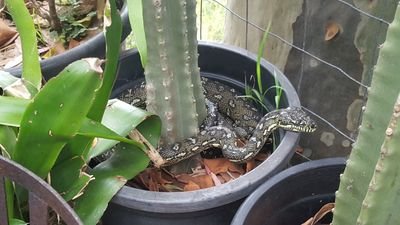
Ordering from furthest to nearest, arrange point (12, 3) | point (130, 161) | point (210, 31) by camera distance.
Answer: point (210, 31), point (130, 161), point (12, 3)

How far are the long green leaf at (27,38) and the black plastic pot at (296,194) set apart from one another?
0.60 meters

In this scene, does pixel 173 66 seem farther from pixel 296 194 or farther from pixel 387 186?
pixel 387 186

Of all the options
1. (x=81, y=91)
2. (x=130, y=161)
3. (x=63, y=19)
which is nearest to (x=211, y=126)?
(x=130, y=161)

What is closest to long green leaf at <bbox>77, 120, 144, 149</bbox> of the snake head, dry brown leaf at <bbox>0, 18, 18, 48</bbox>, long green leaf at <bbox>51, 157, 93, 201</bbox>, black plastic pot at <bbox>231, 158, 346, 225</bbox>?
long green leaf at <bbox>51, 157, 93, 201</bbox>

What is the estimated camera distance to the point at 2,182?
127 centimetres

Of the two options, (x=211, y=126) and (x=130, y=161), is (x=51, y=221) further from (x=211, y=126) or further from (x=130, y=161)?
(x=211, y=126)

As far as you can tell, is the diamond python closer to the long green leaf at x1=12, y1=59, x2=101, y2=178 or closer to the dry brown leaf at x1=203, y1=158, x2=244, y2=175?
the dry brown leaf at x1=203, y1=158, x2=244, y2=175

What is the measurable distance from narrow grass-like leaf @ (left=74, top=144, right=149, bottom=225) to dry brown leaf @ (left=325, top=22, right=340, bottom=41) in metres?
0.65

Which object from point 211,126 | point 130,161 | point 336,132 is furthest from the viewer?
point 336,132

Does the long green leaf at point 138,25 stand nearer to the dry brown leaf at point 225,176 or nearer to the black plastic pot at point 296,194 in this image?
the black plastic pot at point 296,194

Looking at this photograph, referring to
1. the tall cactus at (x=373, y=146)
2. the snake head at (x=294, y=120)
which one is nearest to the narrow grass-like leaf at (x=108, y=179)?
the snake head at (x=294, y=120)

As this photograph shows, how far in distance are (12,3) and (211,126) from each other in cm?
64

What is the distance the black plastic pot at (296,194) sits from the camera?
4.59 feet

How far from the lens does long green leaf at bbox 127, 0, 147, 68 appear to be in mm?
1292
